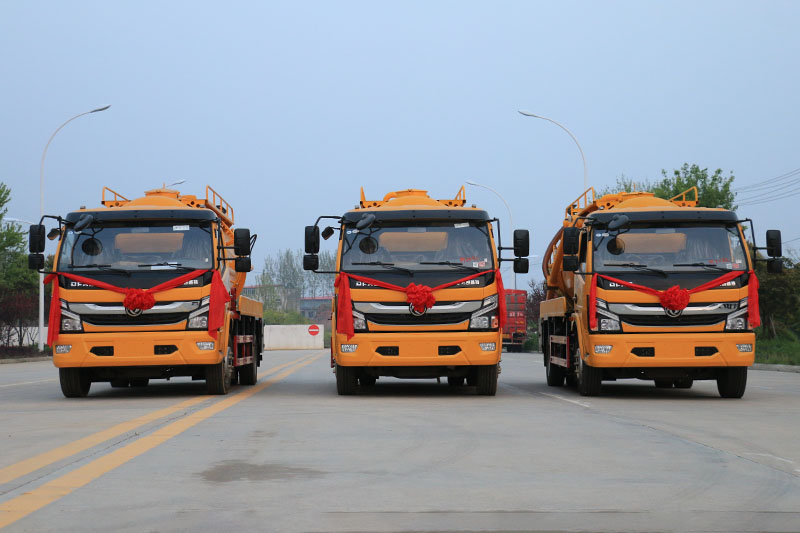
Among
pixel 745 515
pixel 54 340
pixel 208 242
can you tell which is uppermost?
pixel 208 242

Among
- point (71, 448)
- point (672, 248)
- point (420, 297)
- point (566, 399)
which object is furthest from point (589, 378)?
point (71, 448)

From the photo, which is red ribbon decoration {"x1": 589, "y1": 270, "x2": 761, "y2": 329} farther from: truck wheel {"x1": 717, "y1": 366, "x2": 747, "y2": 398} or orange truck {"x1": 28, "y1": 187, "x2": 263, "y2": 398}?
orange truck {"x1": 28, "y1": 187, "x2": 263, "y2": 398}

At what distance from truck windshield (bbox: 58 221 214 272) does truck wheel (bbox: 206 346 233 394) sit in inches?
62.3

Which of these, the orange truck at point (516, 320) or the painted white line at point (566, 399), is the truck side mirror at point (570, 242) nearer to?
the painted white line at point (566, 399)

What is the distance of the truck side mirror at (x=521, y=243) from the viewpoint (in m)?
15.9

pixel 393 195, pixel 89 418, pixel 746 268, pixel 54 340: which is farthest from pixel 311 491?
pixel 393 195

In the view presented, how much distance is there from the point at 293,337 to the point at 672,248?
2351 inches

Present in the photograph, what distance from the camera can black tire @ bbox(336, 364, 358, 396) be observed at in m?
16.2

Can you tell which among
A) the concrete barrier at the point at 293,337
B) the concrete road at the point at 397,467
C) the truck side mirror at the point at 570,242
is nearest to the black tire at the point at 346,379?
the concrete road at the point at 397,467

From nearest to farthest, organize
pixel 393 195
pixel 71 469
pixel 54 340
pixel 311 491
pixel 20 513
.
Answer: pixel 20 513, pixel 311 491, pixel 71 469, pixel 54 340, pixel 393 195

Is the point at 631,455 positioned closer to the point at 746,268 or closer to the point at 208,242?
the point at 746,268

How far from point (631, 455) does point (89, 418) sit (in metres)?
6.47

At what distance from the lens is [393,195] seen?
18.3m

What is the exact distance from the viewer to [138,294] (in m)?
15.1
